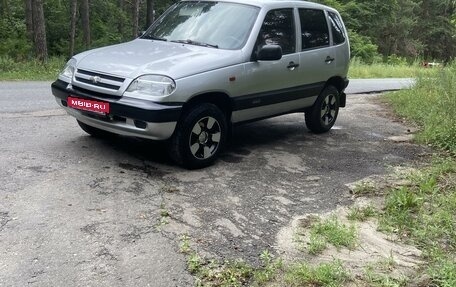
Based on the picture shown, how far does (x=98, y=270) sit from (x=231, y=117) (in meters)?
3.01

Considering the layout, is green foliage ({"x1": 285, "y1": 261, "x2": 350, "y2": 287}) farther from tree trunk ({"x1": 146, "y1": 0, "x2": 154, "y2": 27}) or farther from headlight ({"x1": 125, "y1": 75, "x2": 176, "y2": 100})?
tree trunk ({"x1": 146, "y1": 0, "x2": 154, "y2": 27})

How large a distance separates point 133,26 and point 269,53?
2210 centimetres

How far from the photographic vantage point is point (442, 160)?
20.5 feet

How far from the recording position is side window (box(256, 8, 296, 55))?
627cm

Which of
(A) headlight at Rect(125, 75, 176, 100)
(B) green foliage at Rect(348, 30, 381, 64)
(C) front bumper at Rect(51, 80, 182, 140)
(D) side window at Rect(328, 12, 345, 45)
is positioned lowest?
(B) green foliage at Rect(348, 30, 381, 64)

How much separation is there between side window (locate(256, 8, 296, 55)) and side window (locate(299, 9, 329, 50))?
26cm

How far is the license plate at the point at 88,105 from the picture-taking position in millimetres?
5168

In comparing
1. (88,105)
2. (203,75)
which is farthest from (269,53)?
(88,105)

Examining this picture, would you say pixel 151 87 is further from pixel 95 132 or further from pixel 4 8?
pixel 4 8

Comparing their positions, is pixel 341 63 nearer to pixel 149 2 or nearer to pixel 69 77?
pixel 69 77

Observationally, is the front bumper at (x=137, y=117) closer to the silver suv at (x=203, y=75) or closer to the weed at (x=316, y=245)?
the silver suv at (x=203, y=75)

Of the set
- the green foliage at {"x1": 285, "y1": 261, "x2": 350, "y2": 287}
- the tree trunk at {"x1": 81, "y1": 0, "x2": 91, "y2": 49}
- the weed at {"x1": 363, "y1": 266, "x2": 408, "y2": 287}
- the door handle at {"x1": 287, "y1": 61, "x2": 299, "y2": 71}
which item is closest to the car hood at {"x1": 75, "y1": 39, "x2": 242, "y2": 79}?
the door handle at {"x1": 287, "y1": 61, "x2": 299, "y2": 71}

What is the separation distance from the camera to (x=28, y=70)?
14.8 meters

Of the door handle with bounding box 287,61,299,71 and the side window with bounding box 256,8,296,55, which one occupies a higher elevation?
the side window with bounding box 256,8,296,55
